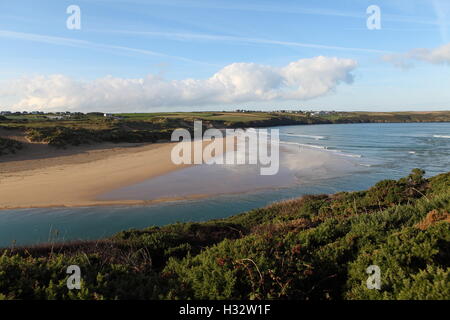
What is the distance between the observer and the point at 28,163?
26.7 m

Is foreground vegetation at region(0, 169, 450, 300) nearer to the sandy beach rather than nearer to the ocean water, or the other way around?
the ocean water

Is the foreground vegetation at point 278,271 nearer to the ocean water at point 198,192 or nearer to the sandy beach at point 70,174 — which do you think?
the ocean water at point 198,192

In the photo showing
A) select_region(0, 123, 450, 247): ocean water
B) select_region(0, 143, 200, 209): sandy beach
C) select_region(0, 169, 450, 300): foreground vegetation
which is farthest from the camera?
select_region(0, 143, 200, 209): sandy beach

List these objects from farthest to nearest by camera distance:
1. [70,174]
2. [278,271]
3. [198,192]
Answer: [70,174] < [198,192] < [278,271]

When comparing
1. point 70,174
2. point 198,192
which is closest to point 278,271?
point 198,192

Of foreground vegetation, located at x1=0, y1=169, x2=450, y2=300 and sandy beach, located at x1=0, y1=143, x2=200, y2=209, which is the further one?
sandy beach, located at x1=0, y1=143, x2=200, y2=209

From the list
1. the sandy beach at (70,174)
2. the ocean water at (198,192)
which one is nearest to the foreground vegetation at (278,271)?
the ocean water at (198,192)

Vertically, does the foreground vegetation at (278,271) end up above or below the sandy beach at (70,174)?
above

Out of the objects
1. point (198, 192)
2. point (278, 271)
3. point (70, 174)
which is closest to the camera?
point (278, 271)

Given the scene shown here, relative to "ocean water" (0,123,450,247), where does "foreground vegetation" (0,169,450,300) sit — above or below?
above

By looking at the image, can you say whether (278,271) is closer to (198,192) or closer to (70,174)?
(198,192)

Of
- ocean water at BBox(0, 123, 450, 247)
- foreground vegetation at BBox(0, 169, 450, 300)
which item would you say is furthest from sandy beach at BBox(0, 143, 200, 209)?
foreground vegetation at BBox(0, 169, 450, 300)

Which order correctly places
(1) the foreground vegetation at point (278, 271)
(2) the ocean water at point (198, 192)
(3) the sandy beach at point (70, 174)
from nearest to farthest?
(1) the foreground vegetation at point (278, 271) < (2) the ocean water at point (198, 192) < (3) the sandy beach at point (70, 174)

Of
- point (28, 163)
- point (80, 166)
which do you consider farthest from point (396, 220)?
point (28, 163)
